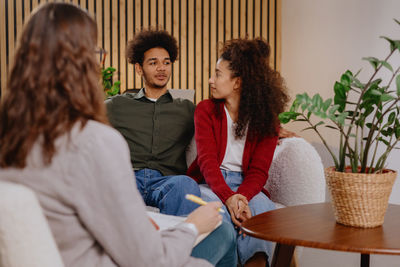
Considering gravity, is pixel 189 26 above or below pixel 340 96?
above

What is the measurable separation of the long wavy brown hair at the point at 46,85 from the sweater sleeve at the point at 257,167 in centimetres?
135

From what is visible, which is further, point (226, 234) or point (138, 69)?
point (138, 69)

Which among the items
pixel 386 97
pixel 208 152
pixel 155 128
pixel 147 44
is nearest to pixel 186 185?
pixel 208 152

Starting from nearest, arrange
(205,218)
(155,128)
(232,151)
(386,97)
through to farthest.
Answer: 1. (205,218)
2. (386,97)
3. (232,151)
4. (155,128)

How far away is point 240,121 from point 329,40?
2.76 metres

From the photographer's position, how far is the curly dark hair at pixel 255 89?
2.34m

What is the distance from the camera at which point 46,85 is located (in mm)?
914

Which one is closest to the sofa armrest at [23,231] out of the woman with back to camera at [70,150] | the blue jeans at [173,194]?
the woman with back to camera at [70,150]

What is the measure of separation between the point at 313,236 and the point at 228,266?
279 mm

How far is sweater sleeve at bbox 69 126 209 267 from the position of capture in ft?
2.90

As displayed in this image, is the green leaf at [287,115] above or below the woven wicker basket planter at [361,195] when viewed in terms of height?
above

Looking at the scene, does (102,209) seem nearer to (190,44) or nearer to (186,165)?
(186,165)

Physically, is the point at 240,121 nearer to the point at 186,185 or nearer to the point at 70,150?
the point at 186,185

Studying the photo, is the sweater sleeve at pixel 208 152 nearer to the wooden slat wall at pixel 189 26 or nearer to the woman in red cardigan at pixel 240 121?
the woman in red cardigan at pixel 240 121
